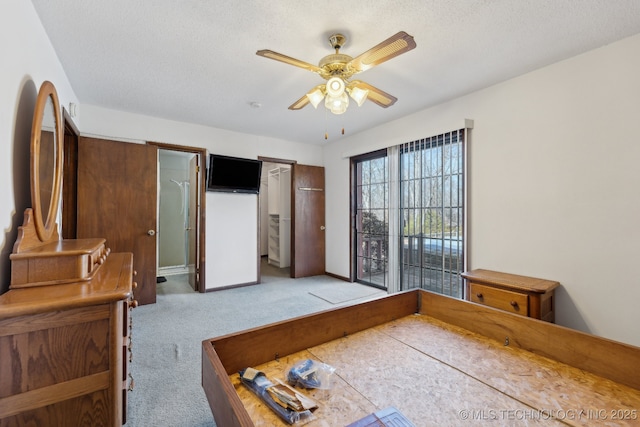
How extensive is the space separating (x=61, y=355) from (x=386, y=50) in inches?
85.2

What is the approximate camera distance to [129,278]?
1.47 m

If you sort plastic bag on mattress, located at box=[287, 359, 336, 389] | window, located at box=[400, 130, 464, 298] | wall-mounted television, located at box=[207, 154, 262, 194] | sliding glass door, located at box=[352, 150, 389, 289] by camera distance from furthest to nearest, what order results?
1. sliding glass door, located at box=[352, 150, 389, 289]
2. wall-mounted television, located at box=[207, 154, 262, 194]
3. window, located at box=[400, 130, 464, 298]
4. plastic bag on mattress, located at box=[287, 359, 336, 389]

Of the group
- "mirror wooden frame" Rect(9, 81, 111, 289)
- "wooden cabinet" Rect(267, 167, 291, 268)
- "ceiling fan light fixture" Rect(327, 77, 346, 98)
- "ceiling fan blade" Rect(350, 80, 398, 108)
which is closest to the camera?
"mirror wooden frame" Rect(9, 81, 111, 289)

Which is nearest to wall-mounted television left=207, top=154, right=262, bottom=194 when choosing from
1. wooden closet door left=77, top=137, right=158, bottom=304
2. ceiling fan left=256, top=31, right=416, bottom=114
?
wooden closet door left=77, top=137, right=158, bottom=304

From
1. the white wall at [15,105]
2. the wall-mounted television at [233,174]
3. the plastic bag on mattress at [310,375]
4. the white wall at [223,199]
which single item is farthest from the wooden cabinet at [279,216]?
the plastic bag on mattress at [310,375]

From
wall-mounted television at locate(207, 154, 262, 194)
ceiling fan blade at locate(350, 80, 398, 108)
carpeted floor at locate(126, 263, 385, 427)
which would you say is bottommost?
carpeted floor at locate(126, 263, 385, 427)

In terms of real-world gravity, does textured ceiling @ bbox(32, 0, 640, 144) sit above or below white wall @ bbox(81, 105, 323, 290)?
above

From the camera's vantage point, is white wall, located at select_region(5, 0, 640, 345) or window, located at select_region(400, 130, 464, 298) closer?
white wall, located at select_region(5, 0, 640, 345)

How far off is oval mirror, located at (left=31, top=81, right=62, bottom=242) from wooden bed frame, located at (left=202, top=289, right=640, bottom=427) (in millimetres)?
1392

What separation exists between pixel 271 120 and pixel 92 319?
3.23m

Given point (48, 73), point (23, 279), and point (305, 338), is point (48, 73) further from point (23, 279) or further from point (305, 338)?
point (305, 338)

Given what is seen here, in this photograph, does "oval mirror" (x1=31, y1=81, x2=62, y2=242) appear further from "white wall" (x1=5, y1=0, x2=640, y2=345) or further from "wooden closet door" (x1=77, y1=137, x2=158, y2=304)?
"wooden closet door" (x1=77, y1=137, x2=158, y2=304)

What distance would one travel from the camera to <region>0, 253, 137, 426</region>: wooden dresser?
1.02m

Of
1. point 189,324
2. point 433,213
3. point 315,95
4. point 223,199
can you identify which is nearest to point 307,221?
point 223,199
